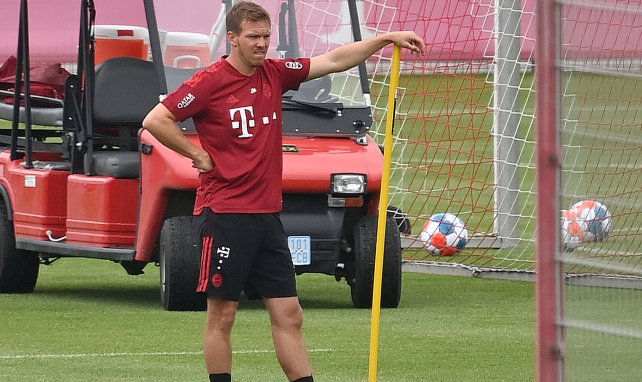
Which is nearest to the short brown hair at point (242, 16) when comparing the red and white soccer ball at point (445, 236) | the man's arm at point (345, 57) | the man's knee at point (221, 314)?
the man's arm at point (345, 57)

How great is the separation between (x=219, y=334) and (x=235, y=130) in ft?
2.66

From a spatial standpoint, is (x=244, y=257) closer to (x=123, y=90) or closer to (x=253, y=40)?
(x=253, y=40)

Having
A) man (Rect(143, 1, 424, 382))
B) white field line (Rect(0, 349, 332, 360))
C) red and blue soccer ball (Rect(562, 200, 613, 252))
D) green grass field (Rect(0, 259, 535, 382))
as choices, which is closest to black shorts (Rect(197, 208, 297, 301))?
man (Rect(143, 1, 424, 382))

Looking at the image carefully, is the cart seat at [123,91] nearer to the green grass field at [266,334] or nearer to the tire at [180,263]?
the tire at [180,263]

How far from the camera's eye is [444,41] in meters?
14.8

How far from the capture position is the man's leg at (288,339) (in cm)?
687

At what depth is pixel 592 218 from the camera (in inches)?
190

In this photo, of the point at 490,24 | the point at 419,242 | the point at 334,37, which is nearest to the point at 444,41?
the point at 490,24

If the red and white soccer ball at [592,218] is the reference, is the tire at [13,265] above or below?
below

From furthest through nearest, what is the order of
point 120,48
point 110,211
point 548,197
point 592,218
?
point 120,48, point 110,211, point 592,218, point 548,197

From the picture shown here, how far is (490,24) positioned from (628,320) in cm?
1030

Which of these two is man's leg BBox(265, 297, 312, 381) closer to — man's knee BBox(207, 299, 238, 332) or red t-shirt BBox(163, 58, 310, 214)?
man's knee BBox(207, 299, 238, 332)

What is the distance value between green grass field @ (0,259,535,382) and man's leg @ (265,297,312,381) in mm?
1041

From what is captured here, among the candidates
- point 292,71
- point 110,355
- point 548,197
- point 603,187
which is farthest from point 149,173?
point 548,197
